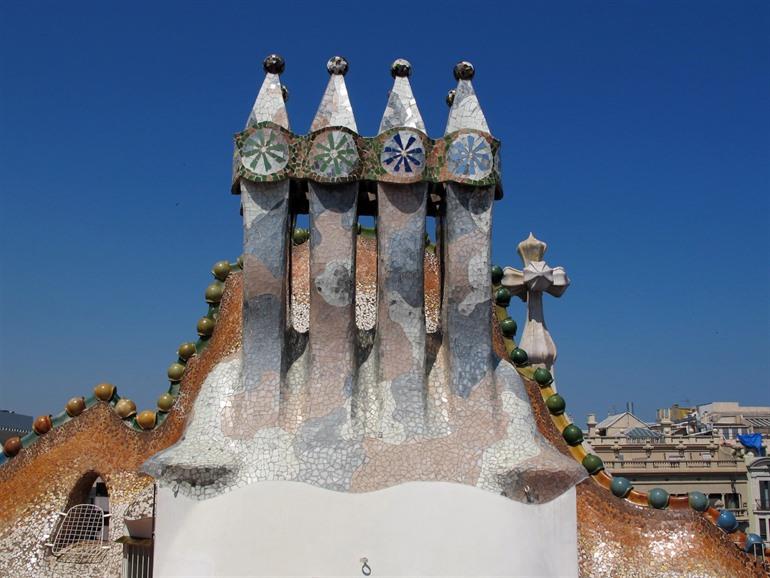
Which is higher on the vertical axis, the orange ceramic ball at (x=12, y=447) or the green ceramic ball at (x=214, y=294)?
the green ceramic ball at (x=214, y=294)

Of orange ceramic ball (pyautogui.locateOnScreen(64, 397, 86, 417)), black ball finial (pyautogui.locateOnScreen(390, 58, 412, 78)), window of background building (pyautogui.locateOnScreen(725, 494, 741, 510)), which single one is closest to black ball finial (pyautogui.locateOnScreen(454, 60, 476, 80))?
black ball finial (pyautogui.locateOnScreen(390, 58, 412, 78))

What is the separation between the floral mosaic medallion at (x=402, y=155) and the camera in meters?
9.59

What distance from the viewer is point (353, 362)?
376 inches

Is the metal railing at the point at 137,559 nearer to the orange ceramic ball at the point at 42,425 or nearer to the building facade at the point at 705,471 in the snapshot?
the orange ceramic ball at the point at 42,425

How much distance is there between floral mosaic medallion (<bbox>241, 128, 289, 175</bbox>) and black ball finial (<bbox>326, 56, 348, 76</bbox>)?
1.18 m

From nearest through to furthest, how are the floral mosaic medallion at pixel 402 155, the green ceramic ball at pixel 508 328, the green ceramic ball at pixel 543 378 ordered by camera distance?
1. the floral mosaic medallion at pixel 402 155
2. the green ceramic ball at pixel 543 378
3. the green ceramic ball at pixel 508 328

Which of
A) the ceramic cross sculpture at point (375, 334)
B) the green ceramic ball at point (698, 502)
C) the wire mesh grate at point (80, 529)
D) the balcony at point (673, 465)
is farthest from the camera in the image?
the balcony at point (673, 465)

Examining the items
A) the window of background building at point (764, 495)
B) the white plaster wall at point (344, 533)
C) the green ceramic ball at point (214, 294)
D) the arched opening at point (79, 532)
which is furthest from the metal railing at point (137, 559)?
the window of background building at point (764, 495)

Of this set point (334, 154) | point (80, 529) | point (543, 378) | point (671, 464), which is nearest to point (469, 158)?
point (334, 154)

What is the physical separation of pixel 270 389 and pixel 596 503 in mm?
4166

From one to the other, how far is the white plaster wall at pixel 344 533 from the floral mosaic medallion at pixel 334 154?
3305mm

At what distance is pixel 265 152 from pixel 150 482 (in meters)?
4.66

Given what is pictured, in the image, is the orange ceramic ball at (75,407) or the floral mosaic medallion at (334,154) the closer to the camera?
the floral mosaic medallion at (334,154)

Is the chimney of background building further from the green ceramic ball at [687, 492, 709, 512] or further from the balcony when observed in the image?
the green ceramic ball at [687, 492, 709, 512]
